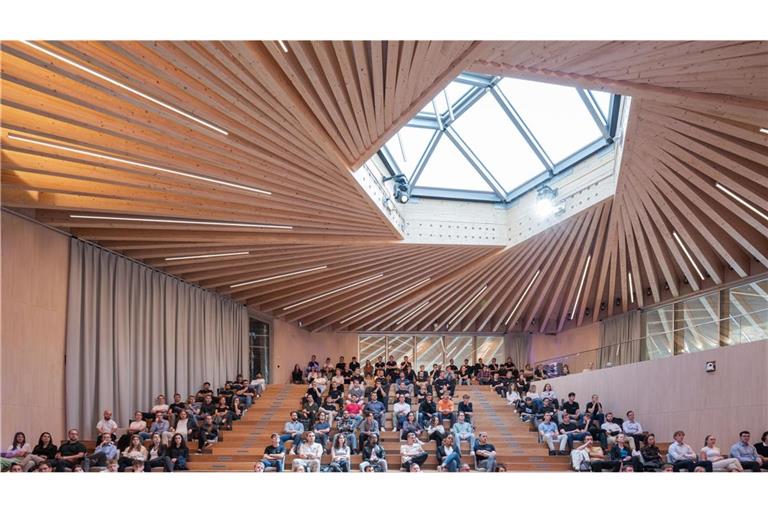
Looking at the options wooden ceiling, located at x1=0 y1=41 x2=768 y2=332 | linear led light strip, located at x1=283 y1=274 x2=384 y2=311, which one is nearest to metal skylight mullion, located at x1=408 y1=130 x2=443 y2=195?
wooden ceiling, located at x1=0 y1=41 x2=768 y2=332

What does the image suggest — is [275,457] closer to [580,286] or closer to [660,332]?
[660,332]

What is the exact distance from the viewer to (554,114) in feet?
53.1

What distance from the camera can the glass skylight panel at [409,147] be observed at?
17.7 metres

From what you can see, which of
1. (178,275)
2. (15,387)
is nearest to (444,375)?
(178,275)

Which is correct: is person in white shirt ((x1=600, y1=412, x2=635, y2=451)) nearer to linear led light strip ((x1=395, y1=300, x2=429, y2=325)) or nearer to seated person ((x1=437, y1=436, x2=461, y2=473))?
seated person ((x1=437, y1=436, x2=461, y2=473))

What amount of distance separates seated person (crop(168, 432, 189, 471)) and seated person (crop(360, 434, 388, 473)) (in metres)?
2.66

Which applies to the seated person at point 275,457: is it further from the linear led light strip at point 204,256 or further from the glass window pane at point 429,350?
the glass window pane at point 429,350

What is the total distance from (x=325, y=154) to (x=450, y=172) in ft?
22.6

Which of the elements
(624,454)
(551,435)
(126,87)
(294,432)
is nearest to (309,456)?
(294,432)

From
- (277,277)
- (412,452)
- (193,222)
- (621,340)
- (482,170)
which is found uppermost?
(482,170)

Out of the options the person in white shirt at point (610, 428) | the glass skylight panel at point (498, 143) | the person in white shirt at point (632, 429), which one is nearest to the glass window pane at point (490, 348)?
the glass skylight panel at point (498, 143)

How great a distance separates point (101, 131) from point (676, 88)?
6.93 m

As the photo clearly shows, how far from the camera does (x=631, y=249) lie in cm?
1730

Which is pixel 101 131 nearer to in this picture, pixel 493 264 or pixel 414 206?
pixel 414 206
